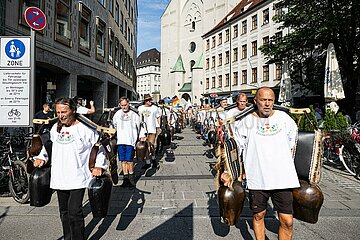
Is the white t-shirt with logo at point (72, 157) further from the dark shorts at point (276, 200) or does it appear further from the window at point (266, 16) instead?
the window at point (266, 16)

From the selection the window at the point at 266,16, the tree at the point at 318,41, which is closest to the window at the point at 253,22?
the window at the point at 266,16

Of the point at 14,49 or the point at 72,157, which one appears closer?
the point at 72,157

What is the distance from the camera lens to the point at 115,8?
25.2 m

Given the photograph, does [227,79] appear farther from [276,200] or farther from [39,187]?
[39,187]

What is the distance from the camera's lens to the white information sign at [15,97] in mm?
6238

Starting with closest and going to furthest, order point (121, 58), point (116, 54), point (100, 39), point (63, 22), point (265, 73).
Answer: point (63, 22)
point (100, 39)
point (116, 54)
point (121, 58)
point (265, 73)

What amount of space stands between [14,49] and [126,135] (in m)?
2.83

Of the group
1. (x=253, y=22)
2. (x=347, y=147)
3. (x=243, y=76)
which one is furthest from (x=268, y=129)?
(x=243, y=76)

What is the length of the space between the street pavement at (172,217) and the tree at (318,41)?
43.2 feet

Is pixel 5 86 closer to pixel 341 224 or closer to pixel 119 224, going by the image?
pixel 119 224

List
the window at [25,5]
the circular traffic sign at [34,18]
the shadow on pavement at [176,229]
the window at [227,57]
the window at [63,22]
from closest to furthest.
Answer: the shadow on pavement at [176,229] < the circular traffic sign at [34,18] < the window at [25,5] < the window at [63,22] < the window at [227,57]

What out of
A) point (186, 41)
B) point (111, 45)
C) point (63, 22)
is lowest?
point (63, 22)

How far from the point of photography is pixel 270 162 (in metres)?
3.06

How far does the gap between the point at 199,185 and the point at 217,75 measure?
41.7 meters
